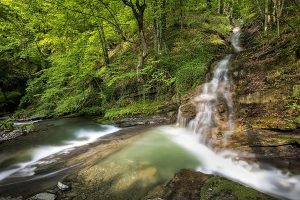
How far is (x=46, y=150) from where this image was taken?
29.1 ft

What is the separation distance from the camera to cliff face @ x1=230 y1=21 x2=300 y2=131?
706 cm

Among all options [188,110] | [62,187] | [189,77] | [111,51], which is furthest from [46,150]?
[111,51]

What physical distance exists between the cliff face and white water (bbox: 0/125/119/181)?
5.17 metres

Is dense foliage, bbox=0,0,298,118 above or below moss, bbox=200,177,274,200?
above

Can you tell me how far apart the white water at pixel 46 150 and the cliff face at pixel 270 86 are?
5170mm

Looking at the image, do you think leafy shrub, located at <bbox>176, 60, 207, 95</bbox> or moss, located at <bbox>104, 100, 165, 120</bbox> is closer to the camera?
leafy shrub, located at <bbox>176, 60, 207, 95</bbox>

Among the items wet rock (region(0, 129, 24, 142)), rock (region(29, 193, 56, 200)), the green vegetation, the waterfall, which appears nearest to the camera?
rock (region(29, 193, 56, 200))

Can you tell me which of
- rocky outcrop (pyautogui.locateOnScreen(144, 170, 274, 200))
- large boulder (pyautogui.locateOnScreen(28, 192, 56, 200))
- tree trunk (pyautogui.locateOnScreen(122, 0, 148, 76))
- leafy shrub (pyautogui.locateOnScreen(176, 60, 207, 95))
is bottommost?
large boulder (pyautogui.locateOnScreen(28, 192, 56, 200))

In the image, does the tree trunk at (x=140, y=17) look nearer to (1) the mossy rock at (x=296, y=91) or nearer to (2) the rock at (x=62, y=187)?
(1) the mossy rock at (x=296, y=91)

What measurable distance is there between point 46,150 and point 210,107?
5702 mm

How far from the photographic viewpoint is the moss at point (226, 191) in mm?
4906

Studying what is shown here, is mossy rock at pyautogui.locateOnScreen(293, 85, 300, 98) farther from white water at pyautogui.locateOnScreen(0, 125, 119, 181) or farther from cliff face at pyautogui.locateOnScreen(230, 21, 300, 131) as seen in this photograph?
white water at pyautogui.locateOnScreen(0, 125, 119, 181)

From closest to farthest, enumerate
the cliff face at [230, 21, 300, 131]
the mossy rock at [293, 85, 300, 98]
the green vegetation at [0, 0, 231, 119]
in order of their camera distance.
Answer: the cliff face at [230, 21, 300, 131], the mossy rock at [293, 85, 300, 98], the green vegetation at [0, 0, 231, 119]

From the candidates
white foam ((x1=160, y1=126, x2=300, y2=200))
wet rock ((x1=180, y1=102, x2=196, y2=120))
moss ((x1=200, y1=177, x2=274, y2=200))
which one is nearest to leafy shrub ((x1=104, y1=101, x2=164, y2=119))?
wet rock ((x1=180, y1=102, x2=196, y2=120))
